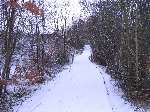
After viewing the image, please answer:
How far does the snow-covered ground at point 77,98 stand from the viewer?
2038 centimetres

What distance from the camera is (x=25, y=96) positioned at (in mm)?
25891

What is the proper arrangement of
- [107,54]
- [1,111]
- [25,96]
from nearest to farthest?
[1,111], [25,96], [107,54]

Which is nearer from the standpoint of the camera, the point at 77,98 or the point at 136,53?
the point at 136,53

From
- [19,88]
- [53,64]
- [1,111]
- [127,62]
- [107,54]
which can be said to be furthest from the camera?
[53,64]

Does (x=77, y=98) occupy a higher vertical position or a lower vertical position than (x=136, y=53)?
lower

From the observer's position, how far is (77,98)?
938 inches

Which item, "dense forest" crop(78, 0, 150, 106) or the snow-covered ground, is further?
"dense forest" crop(78, 0, 150, 106)

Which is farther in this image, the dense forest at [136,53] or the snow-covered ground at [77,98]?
the dense forest at [136,53]

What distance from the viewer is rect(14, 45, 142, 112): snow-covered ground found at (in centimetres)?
2038

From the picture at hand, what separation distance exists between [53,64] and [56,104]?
88.0 ft

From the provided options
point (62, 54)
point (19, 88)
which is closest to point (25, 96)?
point (19, 88)

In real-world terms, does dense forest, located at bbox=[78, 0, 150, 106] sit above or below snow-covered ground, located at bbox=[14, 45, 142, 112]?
above

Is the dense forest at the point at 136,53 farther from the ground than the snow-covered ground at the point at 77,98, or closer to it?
farther from the ground

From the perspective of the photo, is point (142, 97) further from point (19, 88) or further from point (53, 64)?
point (53, 64)
